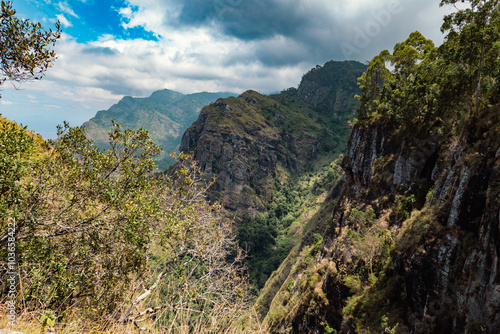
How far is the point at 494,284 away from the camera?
912 centimetres

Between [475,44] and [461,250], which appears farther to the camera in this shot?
[475,44]

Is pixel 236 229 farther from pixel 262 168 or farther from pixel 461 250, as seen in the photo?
pixel 262 168

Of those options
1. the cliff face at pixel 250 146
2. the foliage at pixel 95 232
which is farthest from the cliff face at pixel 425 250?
the cliff face at pixel 250 146

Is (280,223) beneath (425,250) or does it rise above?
beneath

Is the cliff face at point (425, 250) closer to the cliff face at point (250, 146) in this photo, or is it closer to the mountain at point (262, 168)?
the mountain at point (262, 168)

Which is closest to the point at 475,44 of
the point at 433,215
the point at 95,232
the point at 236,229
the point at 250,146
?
the point at 433,215

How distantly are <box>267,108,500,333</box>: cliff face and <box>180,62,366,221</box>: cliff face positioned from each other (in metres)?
92.4

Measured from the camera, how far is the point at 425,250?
13297 millimetres

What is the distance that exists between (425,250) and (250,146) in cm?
13812

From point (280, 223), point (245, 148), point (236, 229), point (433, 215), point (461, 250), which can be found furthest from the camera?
point (245, 148)

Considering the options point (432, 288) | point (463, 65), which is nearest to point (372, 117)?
point (463, 65)

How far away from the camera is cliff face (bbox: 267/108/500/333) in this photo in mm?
10258

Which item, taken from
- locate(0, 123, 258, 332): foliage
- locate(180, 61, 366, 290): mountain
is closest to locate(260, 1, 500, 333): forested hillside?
locate(0, 123, 258, 332): foliage

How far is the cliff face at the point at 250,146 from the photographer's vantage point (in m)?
136
